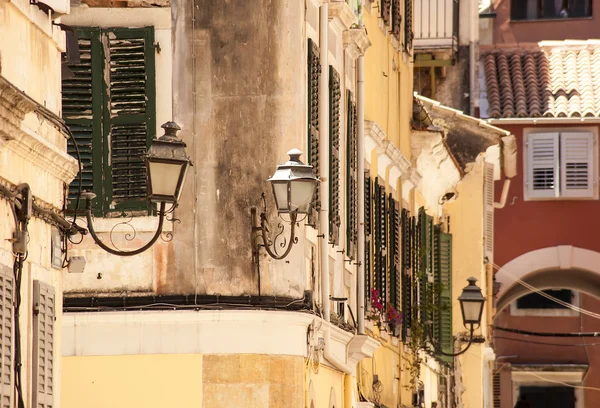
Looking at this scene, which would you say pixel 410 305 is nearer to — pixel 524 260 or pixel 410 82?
pixel 410 82

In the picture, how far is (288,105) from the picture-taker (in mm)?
14805

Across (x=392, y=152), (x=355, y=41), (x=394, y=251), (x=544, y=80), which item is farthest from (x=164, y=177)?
(x=544, y=80)

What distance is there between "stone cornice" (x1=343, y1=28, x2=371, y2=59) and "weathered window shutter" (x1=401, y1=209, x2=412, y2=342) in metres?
5.10

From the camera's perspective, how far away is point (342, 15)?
17000 millimetres

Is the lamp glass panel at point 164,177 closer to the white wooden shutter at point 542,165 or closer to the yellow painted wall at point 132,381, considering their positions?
the yellow painted wall at point 132,381

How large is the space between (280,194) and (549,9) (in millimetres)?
35344

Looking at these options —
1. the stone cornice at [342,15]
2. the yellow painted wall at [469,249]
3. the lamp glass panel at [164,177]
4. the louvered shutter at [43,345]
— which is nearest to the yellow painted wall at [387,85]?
the stone cornice at [342,15]

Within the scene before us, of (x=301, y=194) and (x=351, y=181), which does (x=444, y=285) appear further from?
(x=301, y=194)

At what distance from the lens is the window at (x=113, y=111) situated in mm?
14602

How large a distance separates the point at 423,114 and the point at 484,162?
10.3m

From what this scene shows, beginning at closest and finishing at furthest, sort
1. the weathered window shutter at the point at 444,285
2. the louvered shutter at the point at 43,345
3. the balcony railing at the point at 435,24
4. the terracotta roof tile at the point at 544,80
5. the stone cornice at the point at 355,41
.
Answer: the louvered shutter at the point at 43,345
the stone cornice at the point at 355,41
the weathered window shutter at the point at 444,285
the balcony railing at the point at 435,24
the terracotta roof tile at the point at 544,80

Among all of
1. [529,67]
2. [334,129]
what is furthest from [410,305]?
[529,67]

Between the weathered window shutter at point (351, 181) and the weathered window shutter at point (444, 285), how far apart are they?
29.9 ft

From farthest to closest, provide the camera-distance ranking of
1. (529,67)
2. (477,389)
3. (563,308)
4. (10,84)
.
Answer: (563,308)
(529,67)
(477,389)
(10,84)
